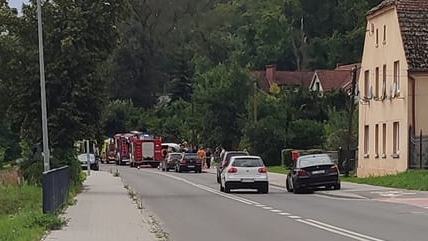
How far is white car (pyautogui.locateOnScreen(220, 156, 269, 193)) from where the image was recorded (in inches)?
1505

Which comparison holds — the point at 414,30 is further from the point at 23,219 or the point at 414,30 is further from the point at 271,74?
the point at 271,74

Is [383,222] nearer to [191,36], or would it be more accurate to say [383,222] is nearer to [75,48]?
[75,48]

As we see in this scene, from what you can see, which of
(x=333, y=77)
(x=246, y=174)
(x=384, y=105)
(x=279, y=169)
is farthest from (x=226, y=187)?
(x=333, y=77)

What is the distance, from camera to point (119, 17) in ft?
123

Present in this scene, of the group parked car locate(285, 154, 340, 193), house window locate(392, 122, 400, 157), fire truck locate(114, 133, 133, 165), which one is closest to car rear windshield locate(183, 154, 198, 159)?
fire truck locate(114, 133, 133, 165)

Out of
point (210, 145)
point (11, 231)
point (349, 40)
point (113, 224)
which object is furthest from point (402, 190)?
point (349, 40)

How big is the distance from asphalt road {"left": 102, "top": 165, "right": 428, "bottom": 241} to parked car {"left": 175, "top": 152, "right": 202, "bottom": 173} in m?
29.7

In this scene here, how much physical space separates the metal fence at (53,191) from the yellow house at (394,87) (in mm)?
21249

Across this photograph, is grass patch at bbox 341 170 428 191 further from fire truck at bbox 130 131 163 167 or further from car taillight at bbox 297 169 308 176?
fire truck at bbox 130 131 163 167

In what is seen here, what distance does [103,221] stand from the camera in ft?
73.8

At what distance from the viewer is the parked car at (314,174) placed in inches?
1485

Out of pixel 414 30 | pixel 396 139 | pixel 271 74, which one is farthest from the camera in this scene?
pixel 271 74

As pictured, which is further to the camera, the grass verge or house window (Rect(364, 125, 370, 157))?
house window (Rect(364, 125, 370, 157))

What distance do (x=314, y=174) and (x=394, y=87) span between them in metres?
11.5
